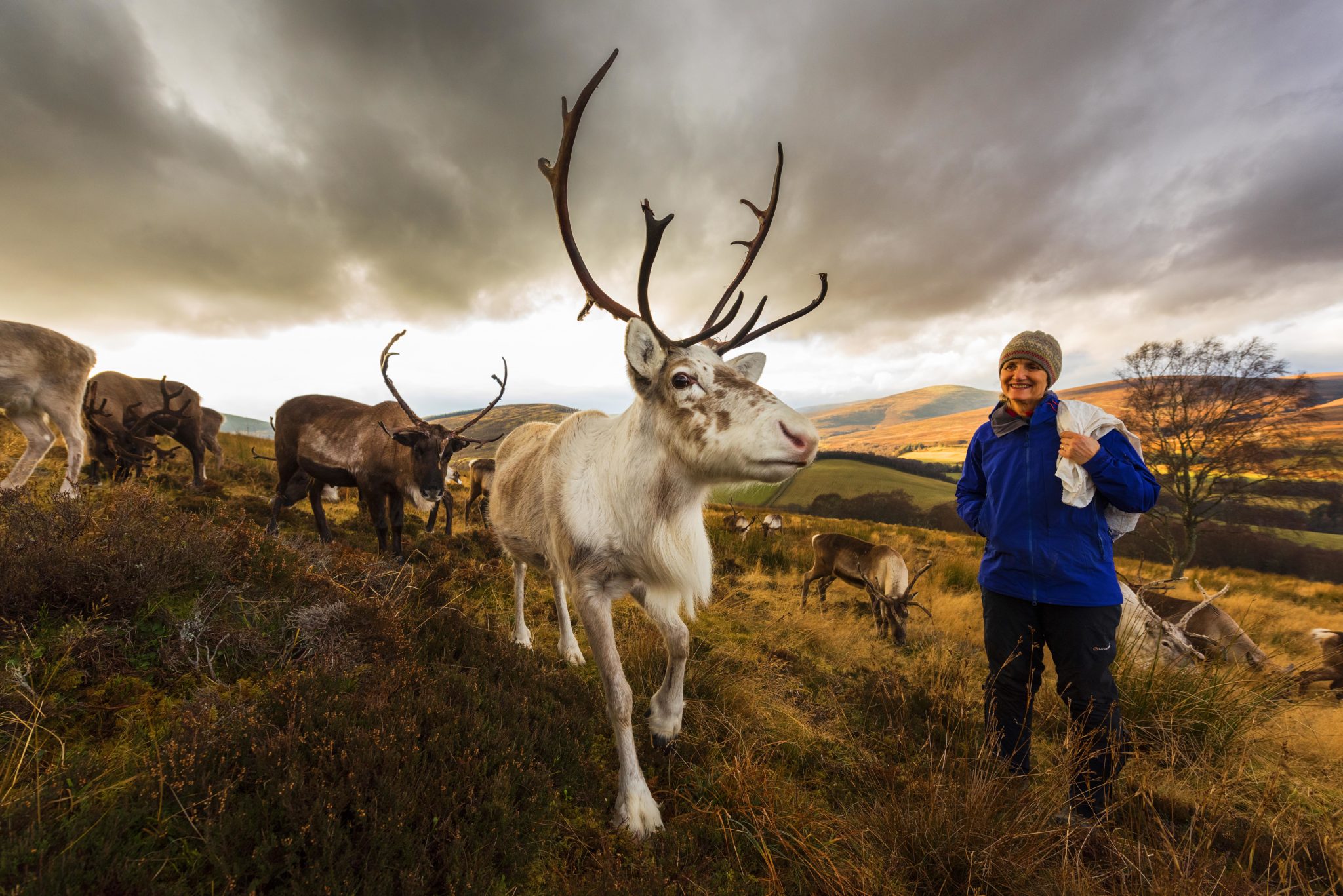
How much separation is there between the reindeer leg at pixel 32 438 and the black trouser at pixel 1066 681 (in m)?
9.82

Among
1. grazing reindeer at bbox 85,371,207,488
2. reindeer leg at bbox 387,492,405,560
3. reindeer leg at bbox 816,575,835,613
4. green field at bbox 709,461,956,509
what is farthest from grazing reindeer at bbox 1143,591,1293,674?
green field at bbox 709,461,956,509

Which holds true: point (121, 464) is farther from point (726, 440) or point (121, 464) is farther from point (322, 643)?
point (726, 440)

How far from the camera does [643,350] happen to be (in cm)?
254

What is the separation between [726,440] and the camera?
2.30 metres

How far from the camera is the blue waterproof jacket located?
2307mm

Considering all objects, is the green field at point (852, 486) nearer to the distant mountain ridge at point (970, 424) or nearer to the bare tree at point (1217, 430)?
the distant mountain ridge at point (970, 424)

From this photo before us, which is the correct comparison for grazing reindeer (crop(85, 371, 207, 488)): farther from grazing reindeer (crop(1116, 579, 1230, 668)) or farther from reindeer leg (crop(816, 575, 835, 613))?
grazing reindeer (crop(1116, 579, 1230, 668))

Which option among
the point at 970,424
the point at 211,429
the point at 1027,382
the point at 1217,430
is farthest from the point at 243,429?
the point at 970,424

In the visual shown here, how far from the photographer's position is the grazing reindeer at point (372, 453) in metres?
6.10

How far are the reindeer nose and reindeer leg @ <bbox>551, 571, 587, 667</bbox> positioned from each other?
9.32 ft

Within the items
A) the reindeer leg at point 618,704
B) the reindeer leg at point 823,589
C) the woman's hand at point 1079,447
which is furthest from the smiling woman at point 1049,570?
the reindeer leg at point 823,589

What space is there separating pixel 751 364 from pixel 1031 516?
78.2 inches

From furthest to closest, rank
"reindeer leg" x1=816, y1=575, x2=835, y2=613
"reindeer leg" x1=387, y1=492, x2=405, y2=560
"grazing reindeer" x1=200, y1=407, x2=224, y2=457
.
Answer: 1. "grazing reindeer" x1=200, y1=407, x2=224, y2=457
2. "reindeer leg" x1=816, y1=575, x2=835, y2=613
3. "reindeer leg" x1=387, y1=492, x2=405, y2=560

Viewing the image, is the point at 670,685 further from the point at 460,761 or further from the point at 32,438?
the point at 32,438
